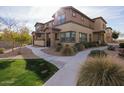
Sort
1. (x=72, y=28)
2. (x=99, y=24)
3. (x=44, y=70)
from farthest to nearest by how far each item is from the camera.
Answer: (x=99, y=24)
(x=72, y=28)
(x=44, y=70)

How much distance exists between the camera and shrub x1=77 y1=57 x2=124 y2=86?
10.5ft

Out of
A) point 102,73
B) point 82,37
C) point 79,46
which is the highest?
point 82,37

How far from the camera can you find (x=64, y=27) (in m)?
10.5

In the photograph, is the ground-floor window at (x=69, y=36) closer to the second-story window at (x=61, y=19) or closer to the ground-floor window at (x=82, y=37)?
the ground-floor window at (x=82, y=37)

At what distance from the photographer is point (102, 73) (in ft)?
10.8

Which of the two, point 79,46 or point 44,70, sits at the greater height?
point 79,46

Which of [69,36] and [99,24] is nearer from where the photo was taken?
[69,36]

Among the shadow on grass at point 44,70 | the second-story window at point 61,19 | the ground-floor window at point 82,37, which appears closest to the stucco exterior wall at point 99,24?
the ground-floor window at point 82,37

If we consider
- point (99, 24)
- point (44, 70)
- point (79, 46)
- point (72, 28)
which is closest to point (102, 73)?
point (44, 70)

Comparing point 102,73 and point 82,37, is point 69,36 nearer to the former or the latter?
point 82,37

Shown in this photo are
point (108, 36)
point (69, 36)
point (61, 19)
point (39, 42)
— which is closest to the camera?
point (108, 36)

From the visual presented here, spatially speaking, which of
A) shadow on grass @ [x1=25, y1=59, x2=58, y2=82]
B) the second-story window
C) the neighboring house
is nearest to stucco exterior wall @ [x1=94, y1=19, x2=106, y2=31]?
the neighboring house
